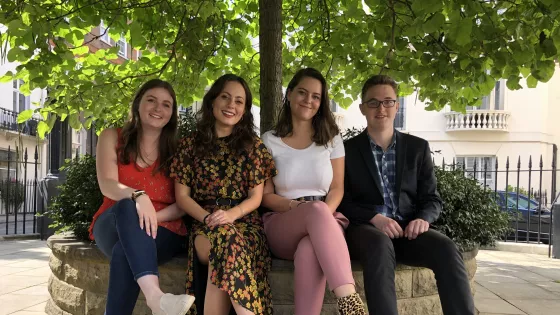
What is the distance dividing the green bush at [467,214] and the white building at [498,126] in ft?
55.4

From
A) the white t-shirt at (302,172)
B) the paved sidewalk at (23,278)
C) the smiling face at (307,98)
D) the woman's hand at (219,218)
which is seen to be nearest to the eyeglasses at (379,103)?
the smiling face at (307,98)

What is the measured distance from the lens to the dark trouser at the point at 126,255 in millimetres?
2957

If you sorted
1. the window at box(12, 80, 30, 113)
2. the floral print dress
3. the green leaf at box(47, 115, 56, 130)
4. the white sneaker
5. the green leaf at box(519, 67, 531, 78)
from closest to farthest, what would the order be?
the white sneaker → the floral print dress → the green leaf at box(519, 67, 531, 78) → the green leaf at box(47, 115, 56, 130) → the window at box(12, 80, 30, 113)

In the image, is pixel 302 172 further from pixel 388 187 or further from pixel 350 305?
pixel 350 305

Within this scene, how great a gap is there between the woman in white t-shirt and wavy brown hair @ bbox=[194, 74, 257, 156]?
0.21 m

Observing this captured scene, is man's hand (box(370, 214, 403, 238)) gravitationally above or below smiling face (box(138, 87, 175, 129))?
below

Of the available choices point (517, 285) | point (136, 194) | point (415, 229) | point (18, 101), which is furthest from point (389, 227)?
point (18, 101)

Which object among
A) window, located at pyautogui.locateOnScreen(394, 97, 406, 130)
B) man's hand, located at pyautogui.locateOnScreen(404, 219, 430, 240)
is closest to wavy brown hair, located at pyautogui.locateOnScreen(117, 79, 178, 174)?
man's hand, located at pyautogui.locateOnScreen(404, 219, 430, 240)

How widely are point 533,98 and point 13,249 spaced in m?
20.8

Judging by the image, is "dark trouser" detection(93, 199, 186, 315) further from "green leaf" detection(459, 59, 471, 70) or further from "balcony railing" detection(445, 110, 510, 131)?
"balcony railing" detection(445, 110, 510, 131)

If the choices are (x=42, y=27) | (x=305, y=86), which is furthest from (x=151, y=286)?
(x=42, y=27)

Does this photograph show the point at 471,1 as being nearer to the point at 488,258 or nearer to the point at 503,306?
the point at 503,306

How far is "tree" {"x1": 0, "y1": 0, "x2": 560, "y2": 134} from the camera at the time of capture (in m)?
3.67

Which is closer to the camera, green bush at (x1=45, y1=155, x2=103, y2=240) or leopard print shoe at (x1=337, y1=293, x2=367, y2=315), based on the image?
leopard print shoe at (x1=337, y1=293, x2=367, y2=315)
